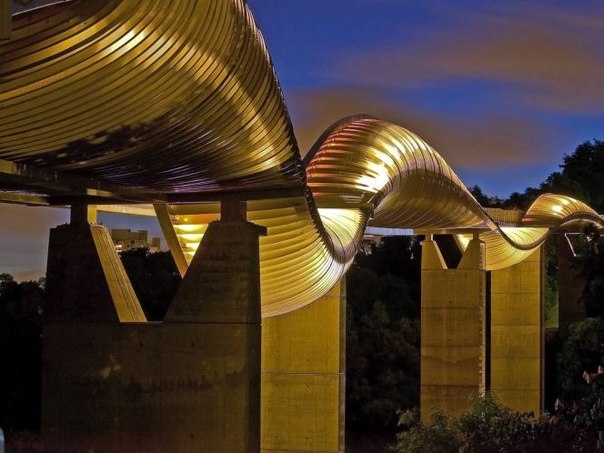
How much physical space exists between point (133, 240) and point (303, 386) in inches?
552

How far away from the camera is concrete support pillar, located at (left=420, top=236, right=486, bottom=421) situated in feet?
96.9

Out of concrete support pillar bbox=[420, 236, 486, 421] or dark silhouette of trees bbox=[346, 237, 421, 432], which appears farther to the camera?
dark silhouette of trees bbox=[346, 237, 421, 432]

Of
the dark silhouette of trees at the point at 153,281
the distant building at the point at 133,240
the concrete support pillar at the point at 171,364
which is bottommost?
the concrete support pillar at the point at 171,364

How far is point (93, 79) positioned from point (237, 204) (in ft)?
18.8

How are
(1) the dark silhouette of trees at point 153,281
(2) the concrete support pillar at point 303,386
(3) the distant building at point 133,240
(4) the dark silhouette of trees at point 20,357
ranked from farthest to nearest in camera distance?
(1) the dark silhouette of trees at point 153,281 < (4) the dark silhouette of trees at point 20,357 < (3) the distant building at point 133,240 < (2) the concrete support pillar at point 303,386

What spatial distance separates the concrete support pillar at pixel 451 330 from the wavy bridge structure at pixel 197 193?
3.25 m

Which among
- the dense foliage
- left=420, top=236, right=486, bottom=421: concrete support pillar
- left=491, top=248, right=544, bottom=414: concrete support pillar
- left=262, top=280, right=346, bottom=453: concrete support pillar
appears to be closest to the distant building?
left=262, top=280, right=346, bottom=453: concrete support pillar

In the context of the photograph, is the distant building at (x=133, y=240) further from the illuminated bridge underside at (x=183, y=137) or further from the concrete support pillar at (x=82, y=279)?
the concrete support pillar at (x=82, y=279)

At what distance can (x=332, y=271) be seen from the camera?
17.8m

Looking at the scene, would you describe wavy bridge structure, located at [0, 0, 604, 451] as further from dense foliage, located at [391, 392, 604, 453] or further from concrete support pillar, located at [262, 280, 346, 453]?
dense foliage, located at [391, 392, 604, 453]

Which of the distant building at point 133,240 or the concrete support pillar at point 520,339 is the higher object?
the distant building at point 133,240

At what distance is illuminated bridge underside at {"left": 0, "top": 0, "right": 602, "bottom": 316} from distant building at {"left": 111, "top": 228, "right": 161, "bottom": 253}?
26.7ft

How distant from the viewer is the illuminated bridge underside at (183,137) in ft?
28.0

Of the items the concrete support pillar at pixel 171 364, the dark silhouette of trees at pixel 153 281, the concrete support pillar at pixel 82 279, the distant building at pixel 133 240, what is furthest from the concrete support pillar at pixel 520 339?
the concrete support pillar at pixel 82 279
